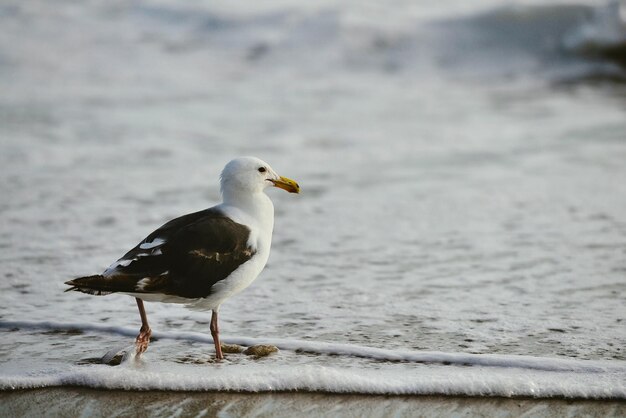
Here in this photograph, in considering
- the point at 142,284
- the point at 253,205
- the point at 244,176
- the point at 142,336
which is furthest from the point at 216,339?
the point at 244,176

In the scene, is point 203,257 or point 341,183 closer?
point 203,257

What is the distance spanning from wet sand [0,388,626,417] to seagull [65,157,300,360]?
448 millimetres

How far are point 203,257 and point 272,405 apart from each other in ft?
2.50

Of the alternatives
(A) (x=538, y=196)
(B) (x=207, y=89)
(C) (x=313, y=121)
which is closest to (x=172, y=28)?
(B) (x=207, y=89)

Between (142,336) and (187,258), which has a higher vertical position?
(187,258)

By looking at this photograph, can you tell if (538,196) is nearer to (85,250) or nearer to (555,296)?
(555,296)

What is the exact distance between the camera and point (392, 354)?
4.49m

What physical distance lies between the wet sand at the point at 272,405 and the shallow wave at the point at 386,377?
0.14 ft

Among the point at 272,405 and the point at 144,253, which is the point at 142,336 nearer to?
the point at 144,253

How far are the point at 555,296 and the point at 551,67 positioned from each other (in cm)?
939

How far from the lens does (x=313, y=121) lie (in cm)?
1092

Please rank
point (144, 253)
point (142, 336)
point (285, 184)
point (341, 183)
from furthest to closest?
point (341, 183) < point (285, 184) < point (142, 336) < point (144, 253)

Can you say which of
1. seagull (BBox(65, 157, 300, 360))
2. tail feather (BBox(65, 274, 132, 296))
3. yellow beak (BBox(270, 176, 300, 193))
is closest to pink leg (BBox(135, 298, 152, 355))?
seagull (BBox(65, 157, 300, 360))

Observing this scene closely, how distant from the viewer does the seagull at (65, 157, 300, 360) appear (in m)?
4.19
